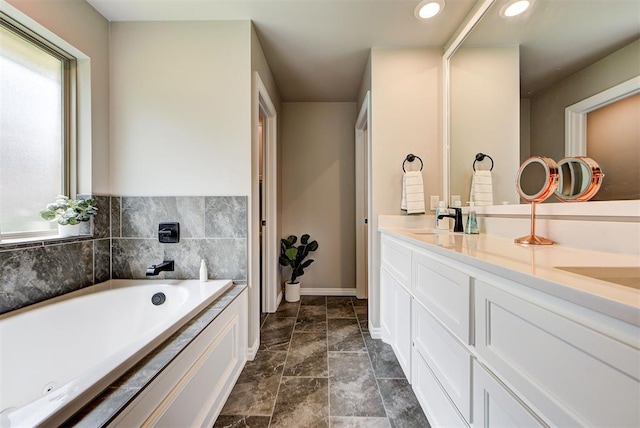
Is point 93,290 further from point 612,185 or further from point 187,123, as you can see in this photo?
point 612,185

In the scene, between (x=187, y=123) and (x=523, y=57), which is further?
(x=187, y=123)

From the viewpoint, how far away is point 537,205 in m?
1.14

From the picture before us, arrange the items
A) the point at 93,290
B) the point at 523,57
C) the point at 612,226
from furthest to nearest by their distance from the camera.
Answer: the point at 93,290 → the point at 523,57 → the point at 612,226

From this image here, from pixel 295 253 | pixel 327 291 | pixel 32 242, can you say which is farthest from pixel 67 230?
pixel 327 291

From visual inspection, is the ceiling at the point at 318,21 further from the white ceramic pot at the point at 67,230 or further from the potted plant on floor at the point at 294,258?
the potted plant on floor at the point at 294,258

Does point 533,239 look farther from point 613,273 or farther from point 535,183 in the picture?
point 613,273

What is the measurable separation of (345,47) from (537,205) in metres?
1.80

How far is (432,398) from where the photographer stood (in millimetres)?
1050

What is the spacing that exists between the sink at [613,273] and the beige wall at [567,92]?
60 centimetres

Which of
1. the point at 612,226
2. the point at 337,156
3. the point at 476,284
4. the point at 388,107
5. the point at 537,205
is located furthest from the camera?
the point at 337,156

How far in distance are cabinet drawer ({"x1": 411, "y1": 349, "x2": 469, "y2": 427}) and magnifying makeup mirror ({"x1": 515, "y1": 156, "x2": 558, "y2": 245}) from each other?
0.72 metres

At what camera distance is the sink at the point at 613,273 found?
1.69 ft

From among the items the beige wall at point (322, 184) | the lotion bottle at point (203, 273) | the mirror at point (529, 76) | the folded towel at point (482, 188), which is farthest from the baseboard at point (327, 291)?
the folded towel at point (482, 188)

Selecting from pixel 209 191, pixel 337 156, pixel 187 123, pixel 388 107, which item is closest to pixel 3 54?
pixel 187 123
